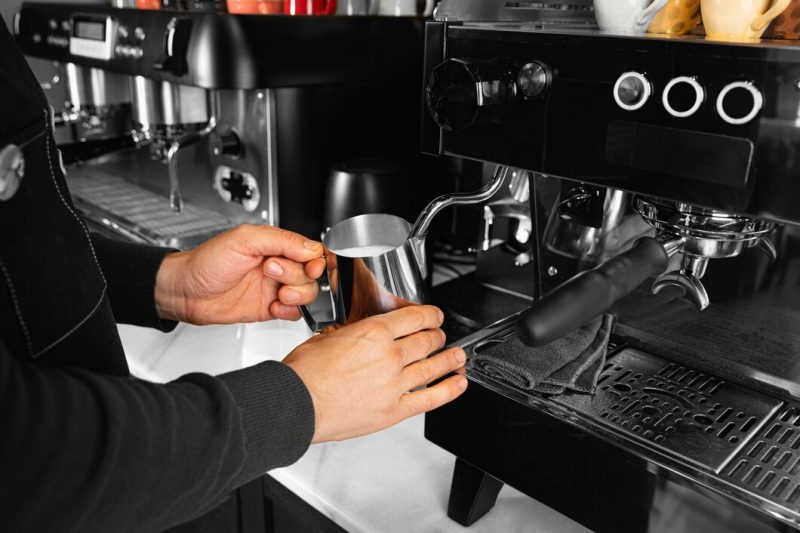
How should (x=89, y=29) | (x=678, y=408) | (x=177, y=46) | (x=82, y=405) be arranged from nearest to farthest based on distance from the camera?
(x=82, y=405) → (x=678, y=408) → (x=177, y=46) → (x=89, y=29)

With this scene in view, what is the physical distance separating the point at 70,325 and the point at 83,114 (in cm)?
104

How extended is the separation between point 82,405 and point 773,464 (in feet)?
1.65

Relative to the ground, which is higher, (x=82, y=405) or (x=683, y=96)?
(x=683, y=96)

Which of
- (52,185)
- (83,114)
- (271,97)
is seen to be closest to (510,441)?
(52,185)

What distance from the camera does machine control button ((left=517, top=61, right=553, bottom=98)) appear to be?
63 cm

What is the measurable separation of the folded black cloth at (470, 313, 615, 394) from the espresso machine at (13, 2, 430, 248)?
39 cm

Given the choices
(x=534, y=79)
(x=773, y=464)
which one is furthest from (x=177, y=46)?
(x=773, y=464)

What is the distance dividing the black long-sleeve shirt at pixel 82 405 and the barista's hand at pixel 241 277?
15 centimetres

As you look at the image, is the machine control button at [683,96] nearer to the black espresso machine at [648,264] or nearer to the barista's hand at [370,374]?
the black espresso machine at [648,264]

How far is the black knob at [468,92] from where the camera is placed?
63 centimetres

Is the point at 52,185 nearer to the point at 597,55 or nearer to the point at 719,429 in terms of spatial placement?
the point at 597,55

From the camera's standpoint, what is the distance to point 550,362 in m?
0.69

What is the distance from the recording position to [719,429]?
628mm

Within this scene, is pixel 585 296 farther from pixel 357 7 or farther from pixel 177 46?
pixel 357 7
